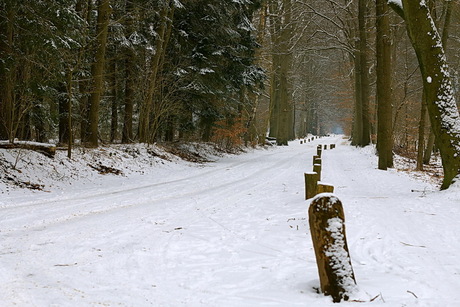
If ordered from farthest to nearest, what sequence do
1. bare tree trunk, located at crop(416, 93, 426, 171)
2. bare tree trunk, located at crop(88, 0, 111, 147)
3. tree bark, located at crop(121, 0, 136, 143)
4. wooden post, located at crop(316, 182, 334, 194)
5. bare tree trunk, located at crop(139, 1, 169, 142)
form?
tree bark, located at crop(121, 0, 136, 143) → bare tree trunk, located at crop(139, 1, 169, 142) → bare tree trunk, located at crop(416, 93, 426, 171) → bare tree trunk, located at crop(88, 0, 111, 147) → wooden post, located at crop(316, 182, 334, 194)

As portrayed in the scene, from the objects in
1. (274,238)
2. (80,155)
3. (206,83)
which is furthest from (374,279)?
(206,83)

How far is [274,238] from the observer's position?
4930mm

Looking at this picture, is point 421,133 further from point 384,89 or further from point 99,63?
point 99,63

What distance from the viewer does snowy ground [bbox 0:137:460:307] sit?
3.07 m

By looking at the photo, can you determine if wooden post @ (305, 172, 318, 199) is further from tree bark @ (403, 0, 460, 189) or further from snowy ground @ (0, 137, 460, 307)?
tree bark @ (403, 0, 460, 189)

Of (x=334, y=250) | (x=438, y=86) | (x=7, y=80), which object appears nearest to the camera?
(x=334, y=250)

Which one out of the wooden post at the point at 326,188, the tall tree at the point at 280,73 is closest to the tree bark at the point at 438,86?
the wooden post at the point at 326,188

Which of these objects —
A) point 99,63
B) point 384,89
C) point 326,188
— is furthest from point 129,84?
point 326,188

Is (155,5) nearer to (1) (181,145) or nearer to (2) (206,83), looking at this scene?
(2) (206,83)

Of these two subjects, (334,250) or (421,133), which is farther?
(421,133)

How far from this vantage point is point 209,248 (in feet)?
14.4

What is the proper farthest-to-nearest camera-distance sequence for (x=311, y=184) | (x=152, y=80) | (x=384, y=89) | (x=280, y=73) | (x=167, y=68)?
(x=280, y=73) < (x=167, y=68) < (x=152, y=80) < (x=384, y=89) < (x=311, y=184)

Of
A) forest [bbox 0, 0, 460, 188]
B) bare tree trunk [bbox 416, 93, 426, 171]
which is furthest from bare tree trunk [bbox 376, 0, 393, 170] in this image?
bare tree trunk [bbox 416, 93, 426, 171]

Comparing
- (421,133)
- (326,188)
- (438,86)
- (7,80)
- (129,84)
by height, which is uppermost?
(129,84)
